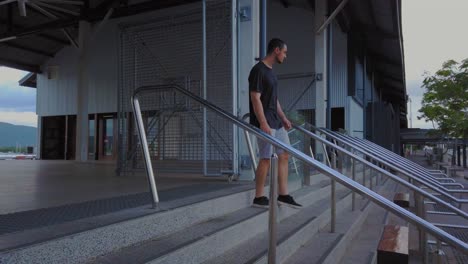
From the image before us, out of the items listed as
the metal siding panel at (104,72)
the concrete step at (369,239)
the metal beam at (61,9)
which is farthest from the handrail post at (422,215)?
the metal siding panel at (104,72)

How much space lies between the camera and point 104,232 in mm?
2182

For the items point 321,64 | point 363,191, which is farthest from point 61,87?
point 363,191

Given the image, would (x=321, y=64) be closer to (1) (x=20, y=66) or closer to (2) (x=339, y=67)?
(2) (x=339, y=67)

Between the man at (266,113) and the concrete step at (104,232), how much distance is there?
17.4 inches

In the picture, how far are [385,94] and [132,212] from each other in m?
24.6

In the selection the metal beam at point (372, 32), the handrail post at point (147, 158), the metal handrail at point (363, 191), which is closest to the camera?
the metal handrail at point (363, 191)

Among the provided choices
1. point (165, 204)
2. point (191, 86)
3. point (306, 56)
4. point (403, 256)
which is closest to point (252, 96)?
point (165, 204)

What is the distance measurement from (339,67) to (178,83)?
979 cm

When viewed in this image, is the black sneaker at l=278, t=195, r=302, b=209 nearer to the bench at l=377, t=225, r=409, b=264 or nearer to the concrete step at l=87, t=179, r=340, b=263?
the concrete step at l=87, t=179, r=340, b=263

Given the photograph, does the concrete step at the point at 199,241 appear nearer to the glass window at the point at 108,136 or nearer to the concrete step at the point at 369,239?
the concrete step at the point at 369,239

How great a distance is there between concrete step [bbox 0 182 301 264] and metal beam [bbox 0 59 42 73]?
738 inches

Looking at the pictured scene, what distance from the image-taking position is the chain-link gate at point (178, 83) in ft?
17.6

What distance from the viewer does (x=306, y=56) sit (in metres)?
14.9

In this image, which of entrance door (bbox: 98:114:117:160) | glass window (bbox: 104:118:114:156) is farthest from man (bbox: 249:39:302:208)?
glass window (bbox: 104:118:114:156)
